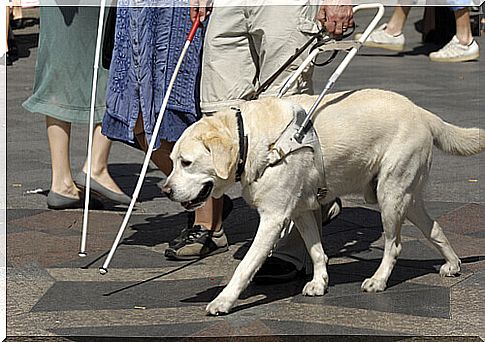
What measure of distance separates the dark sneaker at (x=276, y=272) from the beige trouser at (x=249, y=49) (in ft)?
2.91

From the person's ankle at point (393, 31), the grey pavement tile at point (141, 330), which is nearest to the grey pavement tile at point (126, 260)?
the grey pavement tile at point (141, 330)

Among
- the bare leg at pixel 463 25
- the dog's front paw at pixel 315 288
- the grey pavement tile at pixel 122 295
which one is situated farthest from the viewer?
the bare leg at pixel 463 25

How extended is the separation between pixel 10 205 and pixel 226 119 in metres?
2.85

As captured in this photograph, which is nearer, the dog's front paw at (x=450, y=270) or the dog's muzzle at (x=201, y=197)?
the dog's muzzle at (x=201, y=197)

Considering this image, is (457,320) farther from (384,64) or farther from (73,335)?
(384,64)

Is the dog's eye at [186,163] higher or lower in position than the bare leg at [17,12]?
higher

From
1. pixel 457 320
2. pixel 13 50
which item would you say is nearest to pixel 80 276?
pixel 457 320

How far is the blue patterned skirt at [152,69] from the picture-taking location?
20.0 ft

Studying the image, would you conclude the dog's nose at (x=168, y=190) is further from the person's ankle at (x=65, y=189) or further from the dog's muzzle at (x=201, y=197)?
the person's ankle at (x=65, y=189)

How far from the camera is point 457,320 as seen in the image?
4969 millimetres

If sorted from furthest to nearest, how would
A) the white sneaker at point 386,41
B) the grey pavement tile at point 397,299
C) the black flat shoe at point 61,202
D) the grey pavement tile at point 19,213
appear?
the white sneaker at point 386,41
the black flat shoe at point 61,202
the grey pavement tile at point 19,213
the grey pavement tile at point 397,299

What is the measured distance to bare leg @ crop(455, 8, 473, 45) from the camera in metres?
14.4

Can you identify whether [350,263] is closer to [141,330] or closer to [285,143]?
[285,143]

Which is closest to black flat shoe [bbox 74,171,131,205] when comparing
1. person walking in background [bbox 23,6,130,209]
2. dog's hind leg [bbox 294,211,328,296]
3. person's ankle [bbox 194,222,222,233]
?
person walking in background [bbox 23,6,130,209]
